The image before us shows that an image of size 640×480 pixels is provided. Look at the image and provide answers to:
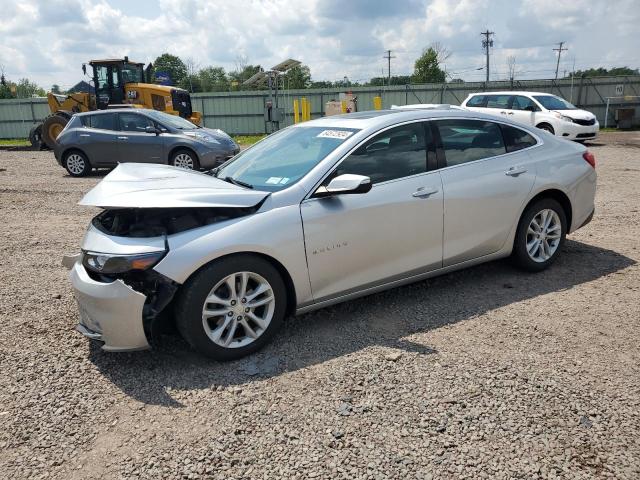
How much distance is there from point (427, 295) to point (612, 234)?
10.5 feet

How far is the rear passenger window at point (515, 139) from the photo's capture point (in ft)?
15.5

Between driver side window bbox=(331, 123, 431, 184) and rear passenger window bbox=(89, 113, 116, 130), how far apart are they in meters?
10.3

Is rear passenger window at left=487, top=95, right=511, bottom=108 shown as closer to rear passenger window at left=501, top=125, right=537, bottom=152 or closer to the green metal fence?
the green metal fence

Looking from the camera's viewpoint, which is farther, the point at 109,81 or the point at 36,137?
the point at 36,137

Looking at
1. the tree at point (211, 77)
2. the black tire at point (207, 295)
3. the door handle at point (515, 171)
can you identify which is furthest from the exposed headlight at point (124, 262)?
the tree at point (211, 77)

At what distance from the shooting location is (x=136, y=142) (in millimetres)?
12211

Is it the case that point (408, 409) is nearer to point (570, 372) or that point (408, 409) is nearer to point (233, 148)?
point (570, 372)

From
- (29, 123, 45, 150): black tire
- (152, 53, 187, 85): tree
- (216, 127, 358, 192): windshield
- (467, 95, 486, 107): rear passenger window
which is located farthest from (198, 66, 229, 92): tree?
(216, 127, 358, 192): windshield

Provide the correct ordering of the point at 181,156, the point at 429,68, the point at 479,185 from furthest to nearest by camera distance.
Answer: the point at 429,68 < the point at 181,156 < the point at 479,185

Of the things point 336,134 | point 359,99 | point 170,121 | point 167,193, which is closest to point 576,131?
point 170,121

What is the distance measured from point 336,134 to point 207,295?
170 centimetres

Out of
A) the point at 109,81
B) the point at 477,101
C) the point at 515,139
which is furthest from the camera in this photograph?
the point at 109,81

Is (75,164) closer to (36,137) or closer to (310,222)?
(310,222)

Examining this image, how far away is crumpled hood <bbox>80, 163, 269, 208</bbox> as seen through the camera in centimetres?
341
